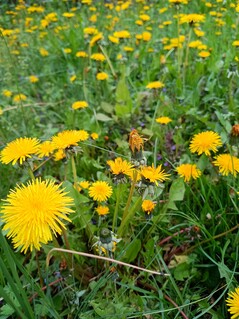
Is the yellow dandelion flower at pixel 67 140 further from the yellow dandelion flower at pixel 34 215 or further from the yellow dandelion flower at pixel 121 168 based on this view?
the yellow dandelion flower at pixel 34 215

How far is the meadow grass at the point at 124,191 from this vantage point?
0.95 m

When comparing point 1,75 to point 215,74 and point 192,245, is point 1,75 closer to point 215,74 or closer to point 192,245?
point 215,74

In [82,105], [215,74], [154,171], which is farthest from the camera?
[215,74]

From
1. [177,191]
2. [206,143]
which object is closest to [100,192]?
[177,191]

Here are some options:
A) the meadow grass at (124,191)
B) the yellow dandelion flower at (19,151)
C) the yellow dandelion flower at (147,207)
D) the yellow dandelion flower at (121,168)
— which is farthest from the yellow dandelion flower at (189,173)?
the yellow dandelion flower at (19,151)

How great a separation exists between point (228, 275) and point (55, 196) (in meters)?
0.56

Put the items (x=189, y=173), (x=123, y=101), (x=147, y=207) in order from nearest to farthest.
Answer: (x=147, y=207), (x=189, y=173), (x=123, y=101)

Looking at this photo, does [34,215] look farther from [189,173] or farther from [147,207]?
[189,173]

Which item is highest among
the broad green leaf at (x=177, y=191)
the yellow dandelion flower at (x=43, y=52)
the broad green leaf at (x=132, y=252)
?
the yellow dandelion flower at (x=43, y=52)

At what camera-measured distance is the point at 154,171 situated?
1.05m

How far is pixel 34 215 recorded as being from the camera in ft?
2.55

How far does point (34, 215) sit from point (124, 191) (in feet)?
1.89

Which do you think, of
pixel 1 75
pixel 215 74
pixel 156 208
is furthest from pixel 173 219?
pixel 1 75

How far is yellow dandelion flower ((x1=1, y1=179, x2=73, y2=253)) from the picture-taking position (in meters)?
0.75
